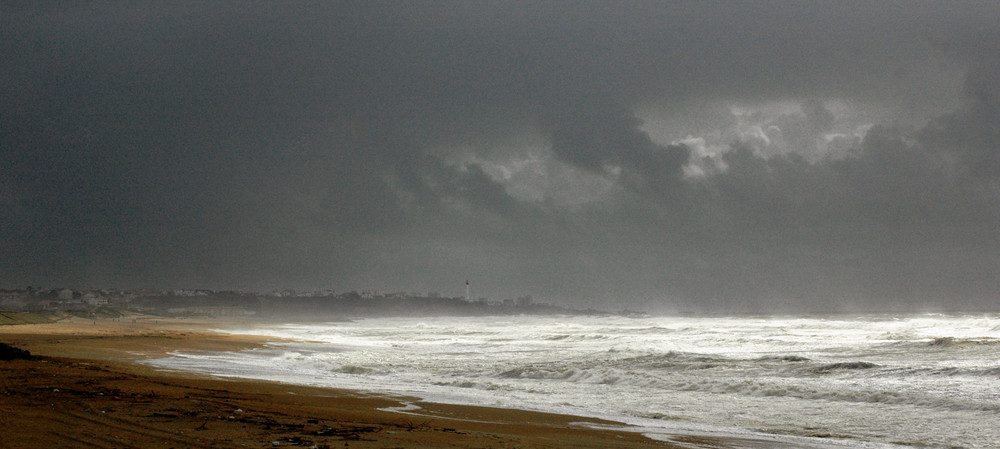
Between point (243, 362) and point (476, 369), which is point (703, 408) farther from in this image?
point (243, 362)

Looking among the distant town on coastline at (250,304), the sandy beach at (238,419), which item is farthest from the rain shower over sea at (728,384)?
the distant town on coastline at (250,304)

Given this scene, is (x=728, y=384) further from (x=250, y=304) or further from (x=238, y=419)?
(x=250, y=304)

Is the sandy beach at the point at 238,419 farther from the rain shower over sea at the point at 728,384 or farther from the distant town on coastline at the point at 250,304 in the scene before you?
the distant town on coastline at the point at 250,304

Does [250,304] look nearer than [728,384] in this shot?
No

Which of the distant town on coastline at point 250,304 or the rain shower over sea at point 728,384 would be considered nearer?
the rain shower over sea at point 728,384

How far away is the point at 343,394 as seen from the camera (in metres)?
13.1

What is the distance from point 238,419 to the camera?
828cm

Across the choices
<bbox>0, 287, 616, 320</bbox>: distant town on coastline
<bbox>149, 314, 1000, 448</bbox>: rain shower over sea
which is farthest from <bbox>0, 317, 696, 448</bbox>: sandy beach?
<bbox>0, 287, 616, 320</bbox>: distant town on coastline

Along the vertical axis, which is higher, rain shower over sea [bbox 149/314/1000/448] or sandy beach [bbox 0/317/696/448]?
sandy beach [bbox 0/317/696/448]

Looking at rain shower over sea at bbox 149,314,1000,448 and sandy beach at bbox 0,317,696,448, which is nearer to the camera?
sandy beach at bbox 0,317,696,448

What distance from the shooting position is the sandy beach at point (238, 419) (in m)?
6.80

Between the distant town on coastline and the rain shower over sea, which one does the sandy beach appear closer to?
the rain shower over sea

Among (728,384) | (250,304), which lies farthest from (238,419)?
(250,304)

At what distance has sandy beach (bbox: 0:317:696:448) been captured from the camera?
680 cm
